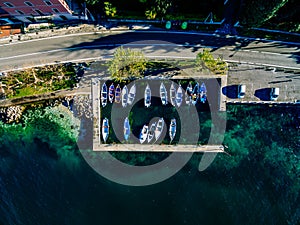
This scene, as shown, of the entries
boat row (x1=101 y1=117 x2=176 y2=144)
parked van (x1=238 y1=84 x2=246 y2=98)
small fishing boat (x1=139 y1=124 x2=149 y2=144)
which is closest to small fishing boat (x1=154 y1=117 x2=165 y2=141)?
boat row (x1=101 y1=117 x2=176 y2=144)

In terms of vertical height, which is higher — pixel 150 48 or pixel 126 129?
pixel 150 48

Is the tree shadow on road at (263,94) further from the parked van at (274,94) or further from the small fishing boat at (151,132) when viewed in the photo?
the small fishing boat at (151,132)

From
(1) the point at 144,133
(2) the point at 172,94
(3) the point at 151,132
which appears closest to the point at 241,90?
(2) the point at 172,94

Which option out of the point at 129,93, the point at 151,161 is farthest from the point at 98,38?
the point at 151,161

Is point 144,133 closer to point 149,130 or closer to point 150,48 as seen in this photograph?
point 149,130

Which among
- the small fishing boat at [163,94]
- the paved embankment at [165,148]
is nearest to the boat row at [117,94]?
the small fishing boat at [163,94]
